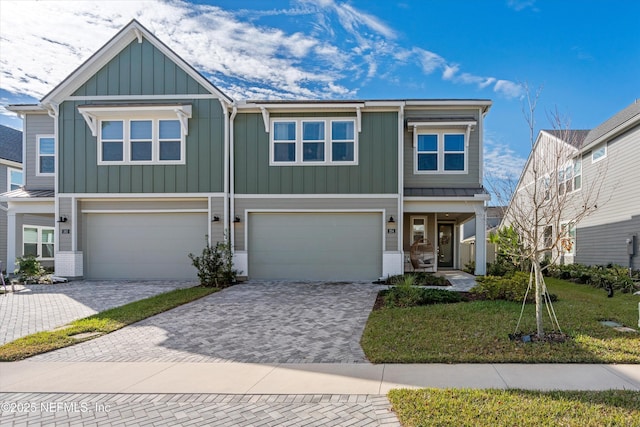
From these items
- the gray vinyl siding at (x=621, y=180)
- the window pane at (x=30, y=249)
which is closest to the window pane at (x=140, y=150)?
the window pane at (x=30, y=249)

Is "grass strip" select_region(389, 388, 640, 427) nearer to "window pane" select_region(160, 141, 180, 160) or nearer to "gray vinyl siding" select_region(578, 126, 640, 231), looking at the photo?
"gray vinyl siding" select_region(578, 126, 640, 231)

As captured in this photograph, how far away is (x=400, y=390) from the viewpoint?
423 cm

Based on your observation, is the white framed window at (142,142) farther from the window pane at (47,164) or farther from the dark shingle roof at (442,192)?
the dark shingle roof at (442,192)

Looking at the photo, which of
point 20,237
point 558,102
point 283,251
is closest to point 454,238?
point 283,251

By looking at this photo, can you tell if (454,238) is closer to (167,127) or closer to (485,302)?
(485,302)

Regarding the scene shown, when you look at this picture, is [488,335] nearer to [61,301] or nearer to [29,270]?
[61,301]

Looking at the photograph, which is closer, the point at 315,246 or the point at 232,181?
the point at 232,181

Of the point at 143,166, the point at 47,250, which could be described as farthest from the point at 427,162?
the point at 47,250

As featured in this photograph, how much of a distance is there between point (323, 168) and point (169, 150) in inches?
225

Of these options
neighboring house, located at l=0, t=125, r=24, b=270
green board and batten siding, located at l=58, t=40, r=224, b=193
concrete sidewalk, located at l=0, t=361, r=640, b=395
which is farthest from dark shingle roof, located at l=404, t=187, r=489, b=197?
neighboring house, located at l=0, t=125, r=24, b=270

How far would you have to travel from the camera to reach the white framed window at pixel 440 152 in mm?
14312

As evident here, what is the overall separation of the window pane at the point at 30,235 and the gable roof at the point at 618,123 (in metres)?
26.3

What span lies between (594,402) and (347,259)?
1007 cm

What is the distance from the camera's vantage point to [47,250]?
19.4 metres
